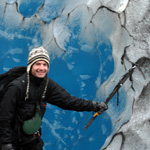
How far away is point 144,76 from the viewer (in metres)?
2.46

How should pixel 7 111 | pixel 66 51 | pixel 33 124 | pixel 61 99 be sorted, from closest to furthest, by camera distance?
pixel 7 111 < pixel 33 124 < pixel 61 99 < pixel 66 51

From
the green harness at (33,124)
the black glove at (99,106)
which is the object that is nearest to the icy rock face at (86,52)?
the black glove at (99,106)

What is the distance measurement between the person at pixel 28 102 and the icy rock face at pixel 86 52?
2.02 feet

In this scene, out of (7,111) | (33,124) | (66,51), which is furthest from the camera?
(66,51)

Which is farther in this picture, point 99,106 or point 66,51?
point 66,51

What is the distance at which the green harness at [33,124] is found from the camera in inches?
67.4

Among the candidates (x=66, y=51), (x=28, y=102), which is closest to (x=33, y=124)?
(x=28, y=102)

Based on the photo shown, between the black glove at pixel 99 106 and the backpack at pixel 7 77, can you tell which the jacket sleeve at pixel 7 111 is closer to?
the backpack at pixel 7 77

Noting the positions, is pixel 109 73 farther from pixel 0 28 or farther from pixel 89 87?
pixel 0 28

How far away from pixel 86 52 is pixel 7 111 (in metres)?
1.04

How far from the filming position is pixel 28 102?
1714 mm

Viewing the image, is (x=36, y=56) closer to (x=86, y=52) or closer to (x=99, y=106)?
(x=99, y=106)

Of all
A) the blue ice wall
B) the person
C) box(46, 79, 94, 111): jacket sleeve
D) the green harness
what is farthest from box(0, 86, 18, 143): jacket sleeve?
the blue ice wall

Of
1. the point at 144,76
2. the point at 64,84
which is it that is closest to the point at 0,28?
the point at 64,84
